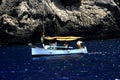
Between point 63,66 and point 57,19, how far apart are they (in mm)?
48630

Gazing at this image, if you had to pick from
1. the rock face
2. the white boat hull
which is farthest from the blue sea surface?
the rock face

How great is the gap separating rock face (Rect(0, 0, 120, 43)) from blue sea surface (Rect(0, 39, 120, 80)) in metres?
18.8

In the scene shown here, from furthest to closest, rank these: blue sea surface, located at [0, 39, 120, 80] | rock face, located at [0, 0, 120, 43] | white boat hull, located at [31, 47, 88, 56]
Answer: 1. rock face, located at [0, 0, 120, 43]
2. white boat hull, located at [31, 47, 88, 56]
3. blue sea surface, located at [0, 39, 120, 80]

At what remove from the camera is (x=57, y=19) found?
4766 inches

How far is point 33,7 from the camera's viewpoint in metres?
121

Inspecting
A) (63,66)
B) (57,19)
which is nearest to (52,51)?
(63,66)

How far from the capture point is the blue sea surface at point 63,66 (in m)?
62.2

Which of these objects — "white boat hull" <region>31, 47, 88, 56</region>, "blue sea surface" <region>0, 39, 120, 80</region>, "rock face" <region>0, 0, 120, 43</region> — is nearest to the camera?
"blue sea surface" <region>0, 39, 120, 80</region>

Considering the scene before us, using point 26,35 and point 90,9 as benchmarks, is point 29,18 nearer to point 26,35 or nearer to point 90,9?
point 26,35

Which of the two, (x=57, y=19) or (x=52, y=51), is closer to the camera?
(x=52, y=51)

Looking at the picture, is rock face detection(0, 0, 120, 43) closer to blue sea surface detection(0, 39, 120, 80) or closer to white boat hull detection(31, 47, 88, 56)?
blue sea surface detection(0, 39, 120, 80)

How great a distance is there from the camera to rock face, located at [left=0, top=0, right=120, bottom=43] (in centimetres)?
11825

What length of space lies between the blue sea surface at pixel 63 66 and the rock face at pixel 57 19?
61.5 ft

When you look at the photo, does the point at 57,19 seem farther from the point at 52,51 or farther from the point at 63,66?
the point at 63,66
